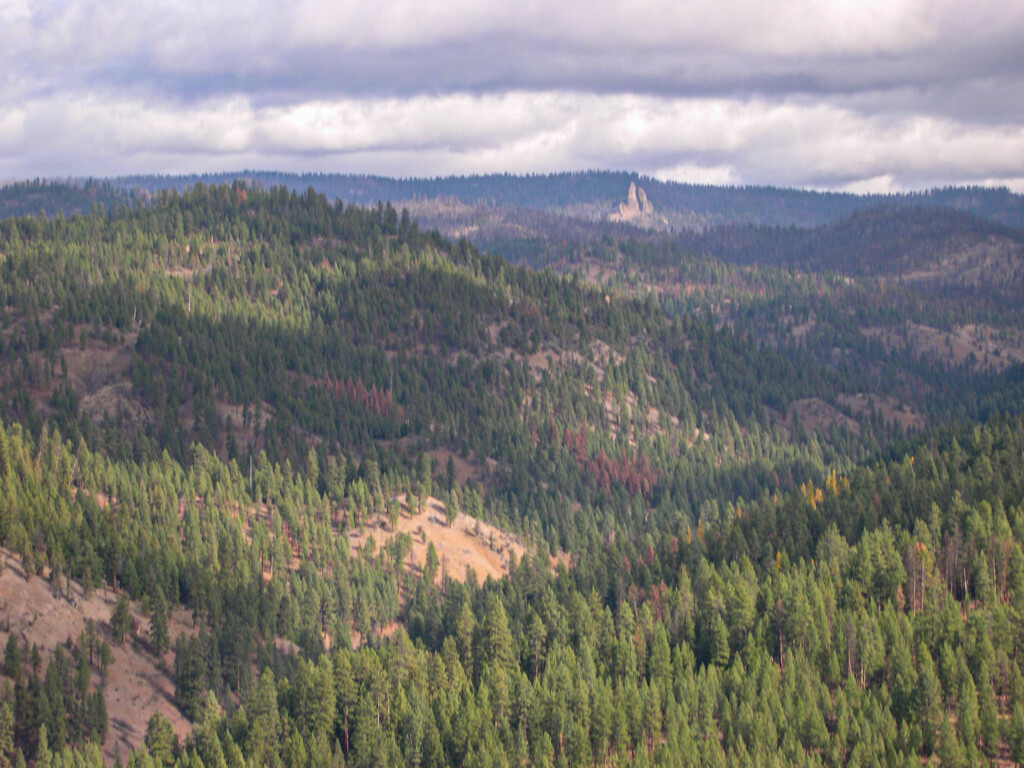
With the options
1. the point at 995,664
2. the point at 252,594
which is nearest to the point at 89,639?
the point at 252,594

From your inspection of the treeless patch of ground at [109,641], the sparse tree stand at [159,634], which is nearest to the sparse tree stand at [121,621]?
the treeless patch of ground at [109,641]

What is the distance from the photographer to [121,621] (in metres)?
171

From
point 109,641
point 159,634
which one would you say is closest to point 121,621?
point 109,641

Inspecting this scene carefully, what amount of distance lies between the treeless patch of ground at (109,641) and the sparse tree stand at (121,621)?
3.03 feet

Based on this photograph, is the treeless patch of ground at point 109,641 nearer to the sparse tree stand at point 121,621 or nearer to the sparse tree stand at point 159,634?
the sparse tree stand at point 121,621

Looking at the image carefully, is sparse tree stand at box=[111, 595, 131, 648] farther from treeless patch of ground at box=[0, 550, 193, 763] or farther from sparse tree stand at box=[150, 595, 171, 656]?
sparse tree stand at box=[150, 595, 171, 656]

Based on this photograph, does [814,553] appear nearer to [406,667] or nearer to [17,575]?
[406,667]

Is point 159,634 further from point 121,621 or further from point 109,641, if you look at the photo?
point 109,641

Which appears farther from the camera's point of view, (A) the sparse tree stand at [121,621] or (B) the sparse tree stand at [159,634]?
(B) the sparse tree stand at [159,634]

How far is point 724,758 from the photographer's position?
5015 inches

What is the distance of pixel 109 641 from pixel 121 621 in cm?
313

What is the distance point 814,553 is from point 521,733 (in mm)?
66408

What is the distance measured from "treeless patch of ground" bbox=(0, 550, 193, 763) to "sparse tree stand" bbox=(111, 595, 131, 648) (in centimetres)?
92

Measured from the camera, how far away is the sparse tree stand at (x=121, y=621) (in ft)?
561
